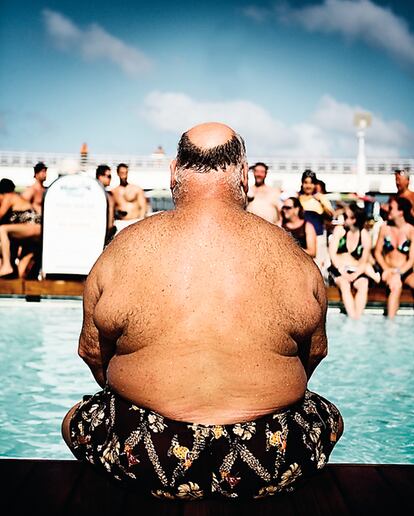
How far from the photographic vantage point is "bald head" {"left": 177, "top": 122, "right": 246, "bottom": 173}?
1.84 meters

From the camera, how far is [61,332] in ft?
23.2

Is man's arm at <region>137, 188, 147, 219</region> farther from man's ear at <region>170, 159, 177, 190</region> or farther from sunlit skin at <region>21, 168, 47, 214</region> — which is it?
man's ear at <region>170, 159, 177, 190</region>

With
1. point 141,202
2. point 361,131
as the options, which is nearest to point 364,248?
point 141,202

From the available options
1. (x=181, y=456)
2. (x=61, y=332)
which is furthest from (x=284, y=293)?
(x=61, y=332)

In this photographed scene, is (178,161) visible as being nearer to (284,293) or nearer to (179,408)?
(284,293)

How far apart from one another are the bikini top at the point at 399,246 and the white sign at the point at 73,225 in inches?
144

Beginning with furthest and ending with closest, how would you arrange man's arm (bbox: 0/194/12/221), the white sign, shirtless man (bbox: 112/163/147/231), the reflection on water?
shirtless man (bbox: 112/163/147/231) → the white sign → man's arm (bbox: 0/194/12/221) → the reflection on water

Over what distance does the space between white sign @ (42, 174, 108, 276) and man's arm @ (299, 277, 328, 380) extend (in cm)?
700

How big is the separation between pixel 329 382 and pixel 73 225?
4790 mm

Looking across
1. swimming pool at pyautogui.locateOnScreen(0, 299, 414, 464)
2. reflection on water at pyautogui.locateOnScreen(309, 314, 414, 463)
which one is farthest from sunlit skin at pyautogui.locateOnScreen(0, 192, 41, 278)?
reflection on water at pyautogui.locateOnScreen(309, 314, 414, 463)

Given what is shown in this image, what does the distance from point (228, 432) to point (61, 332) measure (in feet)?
18.4

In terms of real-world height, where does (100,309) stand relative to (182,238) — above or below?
below

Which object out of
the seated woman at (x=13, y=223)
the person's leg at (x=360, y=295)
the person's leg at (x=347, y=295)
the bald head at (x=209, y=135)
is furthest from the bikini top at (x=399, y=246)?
the bald head at (x=209, y=135)

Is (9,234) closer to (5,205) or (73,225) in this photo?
(5,205)
